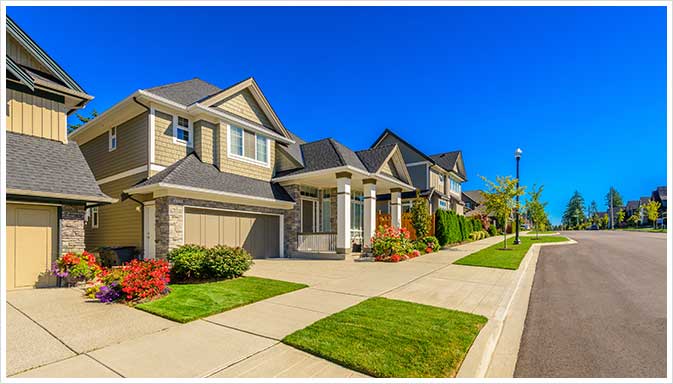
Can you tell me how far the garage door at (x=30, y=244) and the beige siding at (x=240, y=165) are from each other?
5.94 metres

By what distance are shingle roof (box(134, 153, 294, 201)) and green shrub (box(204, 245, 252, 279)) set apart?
3.20m

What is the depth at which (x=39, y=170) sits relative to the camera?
8.82m

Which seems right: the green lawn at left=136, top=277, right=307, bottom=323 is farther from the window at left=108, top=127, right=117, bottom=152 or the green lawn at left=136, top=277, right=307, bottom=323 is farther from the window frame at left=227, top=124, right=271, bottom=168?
the window at left=108, top=127, right=117, bottom=152

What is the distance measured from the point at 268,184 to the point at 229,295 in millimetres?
8697

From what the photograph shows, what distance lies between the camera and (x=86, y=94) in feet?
34.2

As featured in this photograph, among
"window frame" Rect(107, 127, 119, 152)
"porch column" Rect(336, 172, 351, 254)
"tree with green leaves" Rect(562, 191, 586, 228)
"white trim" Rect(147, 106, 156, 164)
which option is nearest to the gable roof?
Result: "white trim" Rect(147, 106, 156, 164)

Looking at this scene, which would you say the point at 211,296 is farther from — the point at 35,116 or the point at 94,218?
the point at 94,218

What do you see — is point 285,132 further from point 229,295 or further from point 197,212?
point 229,295

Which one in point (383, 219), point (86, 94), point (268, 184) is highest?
point (86, 94)

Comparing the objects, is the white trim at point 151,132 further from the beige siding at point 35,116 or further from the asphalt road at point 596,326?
the asphalt road at point 596,326

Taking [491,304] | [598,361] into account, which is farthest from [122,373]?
[491,304]

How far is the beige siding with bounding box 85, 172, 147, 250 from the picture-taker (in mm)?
12453

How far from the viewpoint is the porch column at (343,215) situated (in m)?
14.4

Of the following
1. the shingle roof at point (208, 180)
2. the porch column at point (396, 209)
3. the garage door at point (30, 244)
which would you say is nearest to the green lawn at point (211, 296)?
the garage door at point (30, 244)
